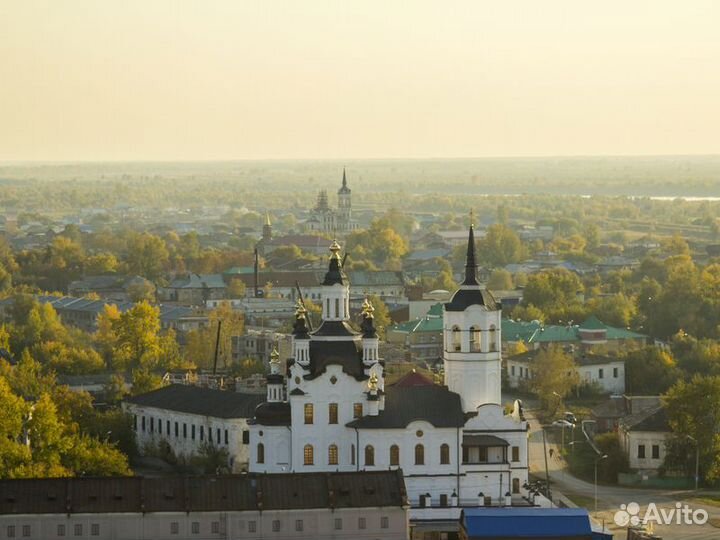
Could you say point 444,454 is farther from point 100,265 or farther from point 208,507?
point 100,265

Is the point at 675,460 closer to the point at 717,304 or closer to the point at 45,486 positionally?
the point at 45,486

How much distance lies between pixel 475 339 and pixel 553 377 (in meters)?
21.2

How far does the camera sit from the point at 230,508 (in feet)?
172

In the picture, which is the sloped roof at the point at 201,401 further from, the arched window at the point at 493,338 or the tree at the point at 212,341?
the tree at the point at 212,341

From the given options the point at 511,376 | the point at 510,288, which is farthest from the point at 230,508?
the point at 510,288

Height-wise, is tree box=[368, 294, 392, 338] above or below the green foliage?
below

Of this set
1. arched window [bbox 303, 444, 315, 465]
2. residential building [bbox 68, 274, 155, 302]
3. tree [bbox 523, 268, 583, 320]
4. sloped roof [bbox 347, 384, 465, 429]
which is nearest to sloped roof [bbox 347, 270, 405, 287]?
residential building [bbox 68, 274, 155, 302]

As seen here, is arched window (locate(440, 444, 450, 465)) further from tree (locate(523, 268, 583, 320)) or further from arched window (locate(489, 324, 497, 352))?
tree (locate(523, 268, 583, 320))

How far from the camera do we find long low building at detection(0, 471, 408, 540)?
2029 inches

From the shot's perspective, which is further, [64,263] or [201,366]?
[64,263]

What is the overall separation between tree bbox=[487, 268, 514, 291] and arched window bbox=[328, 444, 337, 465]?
75093 mm

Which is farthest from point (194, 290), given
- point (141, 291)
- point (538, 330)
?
point (538, 330)

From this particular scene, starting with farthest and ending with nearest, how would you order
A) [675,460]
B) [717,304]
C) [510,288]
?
[510,288], [717,304], [675,460]

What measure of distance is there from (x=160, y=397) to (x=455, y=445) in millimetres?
14283
